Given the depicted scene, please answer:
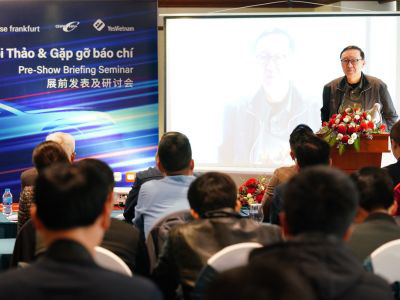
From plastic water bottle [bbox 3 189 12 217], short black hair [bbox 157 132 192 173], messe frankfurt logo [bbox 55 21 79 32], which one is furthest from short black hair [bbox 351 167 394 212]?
messe frankfurt logo [bbox 55 21 79 32]

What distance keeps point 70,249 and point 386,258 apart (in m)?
1.31

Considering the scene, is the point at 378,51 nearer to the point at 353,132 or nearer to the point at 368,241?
the point at 353,132

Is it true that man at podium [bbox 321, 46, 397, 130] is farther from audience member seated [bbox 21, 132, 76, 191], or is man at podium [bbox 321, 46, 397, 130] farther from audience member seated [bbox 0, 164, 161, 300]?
audience member seated [bbox 0, 164, 161, 300]

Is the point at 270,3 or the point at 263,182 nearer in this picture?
the point at 263,182

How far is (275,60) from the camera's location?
6.25 m

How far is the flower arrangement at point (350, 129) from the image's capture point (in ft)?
13.1

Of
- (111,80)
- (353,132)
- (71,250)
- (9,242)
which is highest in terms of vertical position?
(111,80)

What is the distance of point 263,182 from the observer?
4754mm

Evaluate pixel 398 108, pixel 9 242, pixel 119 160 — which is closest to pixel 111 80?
pixel 119 160

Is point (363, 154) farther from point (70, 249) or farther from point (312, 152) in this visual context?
point (70, 249)

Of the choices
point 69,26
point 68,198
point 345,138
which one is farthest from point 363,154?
point 69,26

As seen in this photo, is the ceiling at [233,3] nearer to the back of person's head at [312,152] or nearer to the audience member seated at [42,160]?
the back of person's head at [312,152]

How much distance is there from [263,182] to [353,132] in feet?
3.22

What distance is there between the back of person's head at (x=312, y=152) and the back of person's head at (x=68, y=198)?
2.09 m
